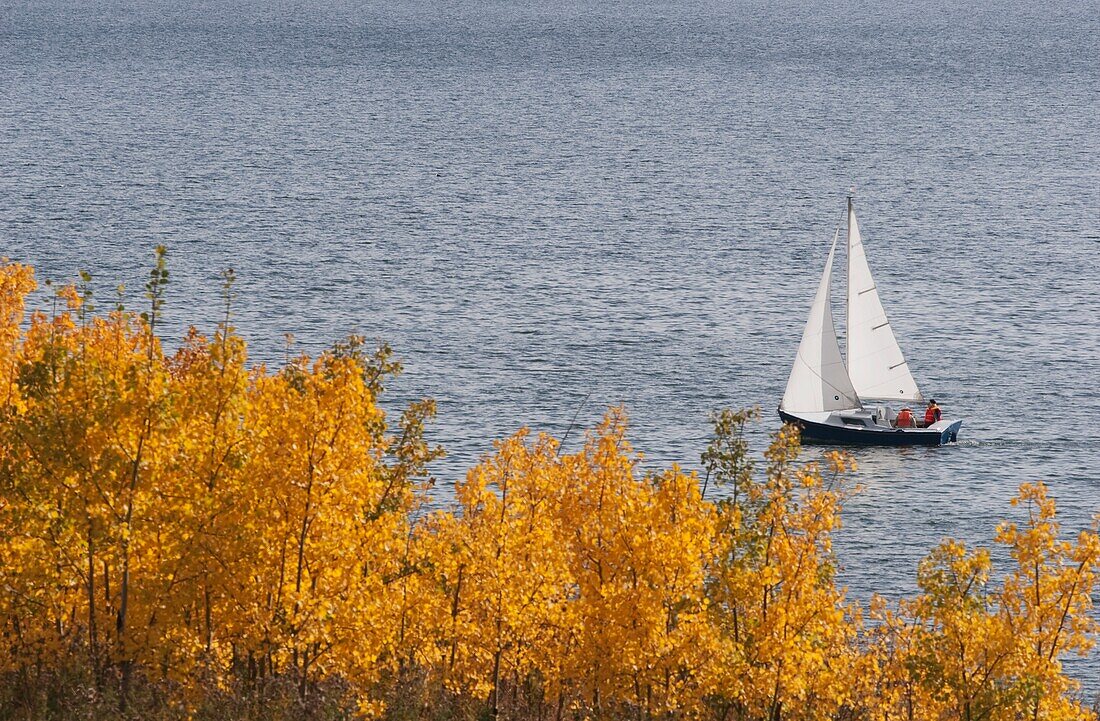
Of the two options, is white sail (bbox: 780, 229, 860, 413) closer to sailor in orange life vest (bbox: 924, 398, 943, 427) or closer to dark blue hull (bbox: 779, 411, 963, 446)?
dark blue hull (bbox: 779, 411, 963, 446)

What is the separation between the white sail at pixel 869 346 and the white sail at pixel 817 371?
1.65 meters

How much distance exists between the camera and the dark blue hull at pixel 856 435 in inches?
3755

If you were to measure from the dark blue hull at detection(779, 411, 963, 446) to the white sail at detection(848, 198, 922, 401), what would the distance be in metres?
2.99

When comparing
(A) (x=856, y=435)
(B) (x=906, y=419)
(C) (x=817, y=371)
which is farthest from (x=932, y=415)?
(C) (x=817, y=371)

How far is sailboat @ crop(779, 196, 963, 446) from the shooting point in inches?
3772

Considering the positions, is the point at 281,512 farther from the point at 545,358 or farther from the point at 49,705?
the point at 545,358

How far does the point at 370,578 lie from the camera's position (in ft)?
112

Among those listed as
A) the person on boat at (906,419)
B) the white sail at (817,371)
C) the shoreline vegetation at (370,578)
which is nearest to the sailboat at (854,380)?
the white sail at (817,371)

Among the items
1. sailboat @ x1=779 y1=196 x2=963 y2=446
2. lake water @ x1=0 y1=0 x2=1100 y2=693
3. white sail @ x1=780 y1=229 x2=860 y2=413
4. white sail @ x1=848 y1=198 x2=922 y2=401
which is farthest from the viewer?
white sail @ x1=848 y1=198 x2=922 y2=401

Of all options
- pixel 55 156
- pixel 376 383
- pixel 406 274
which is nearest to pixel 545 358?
pixel 406 274

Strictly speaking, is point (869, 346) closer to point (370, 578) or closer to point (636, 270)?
point (636, 270)

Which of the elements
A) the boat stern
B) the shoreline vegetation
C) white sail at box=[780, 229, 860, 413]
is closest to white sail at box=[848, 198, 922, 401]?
white sail at box=[780, 229, 860, 413]

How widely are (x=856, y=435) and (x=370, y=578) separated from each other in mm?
65457

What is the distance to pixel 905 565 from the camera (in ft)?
250
